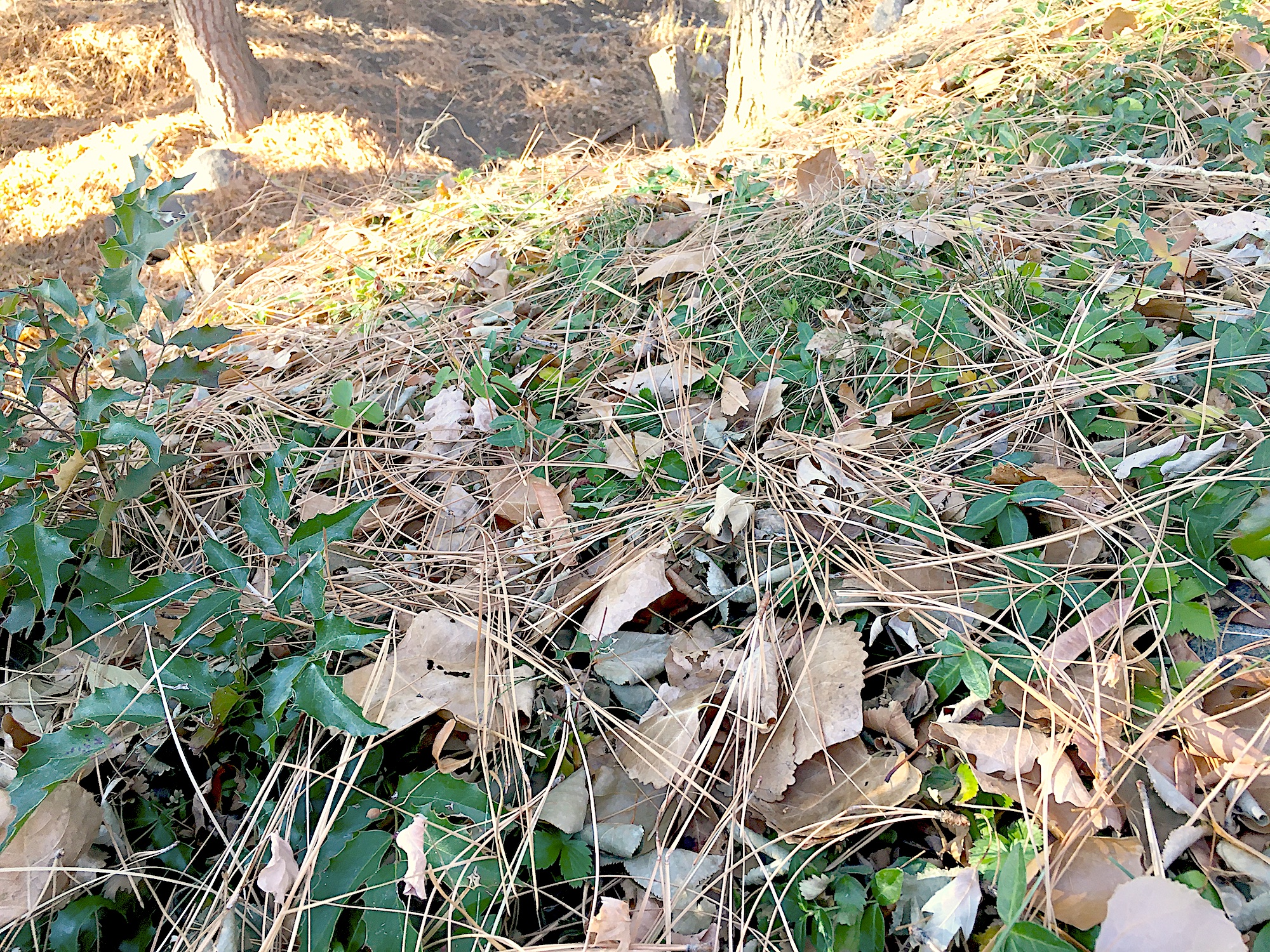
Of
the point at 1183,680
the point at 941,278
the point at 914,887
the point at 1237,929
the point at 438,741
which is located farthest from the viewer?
the point at 941,278

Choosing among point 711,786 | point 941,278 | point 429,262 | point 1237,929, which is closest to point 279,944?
point 711,786

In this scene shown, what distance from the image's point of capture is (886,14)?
16.7ft

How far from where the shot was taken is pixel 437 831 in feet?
3.34

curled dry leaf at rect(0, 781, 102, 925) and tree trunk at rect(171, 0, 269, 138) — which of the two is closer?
curled dry leaf at rect(0, 781, 102, 925)

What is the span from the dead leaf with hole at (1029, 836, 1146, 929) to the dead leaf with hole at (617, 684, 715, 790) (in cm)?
46

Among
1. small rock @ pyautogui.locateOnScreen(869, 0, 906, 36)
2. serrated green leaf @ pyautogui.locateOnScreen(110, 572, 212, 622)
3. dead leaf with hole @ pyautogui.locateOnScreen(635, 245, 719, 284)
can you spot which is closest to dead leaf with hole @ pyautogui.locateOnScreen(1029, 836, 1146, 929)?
serrated green leaf @ pyautogui.locateOnScreen(110, 572, 212, 622)

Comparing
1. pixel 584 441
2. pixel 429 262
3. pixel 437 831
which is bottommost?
pixel 437 831

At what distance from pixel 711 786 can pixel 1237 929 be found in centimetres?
61

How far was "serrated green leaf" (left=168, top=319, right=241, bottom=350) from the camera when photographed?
1464 mm

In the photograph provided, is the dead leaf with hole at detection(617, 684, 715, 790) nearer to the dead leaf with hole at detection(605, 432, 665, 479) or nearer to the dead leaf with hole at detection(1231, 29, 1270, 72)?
the dead leaf with hole at detection(605, 432, 665, 479)

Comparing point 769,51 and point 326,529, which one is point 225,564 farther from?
point 769,51

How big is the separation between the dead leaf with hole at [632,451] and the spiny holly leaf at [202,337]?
31.1 inches

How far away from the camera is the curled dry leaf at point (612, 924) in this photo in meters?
0.95

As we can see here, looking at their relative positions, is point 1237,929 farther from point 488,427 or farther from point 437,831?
point 488,427
